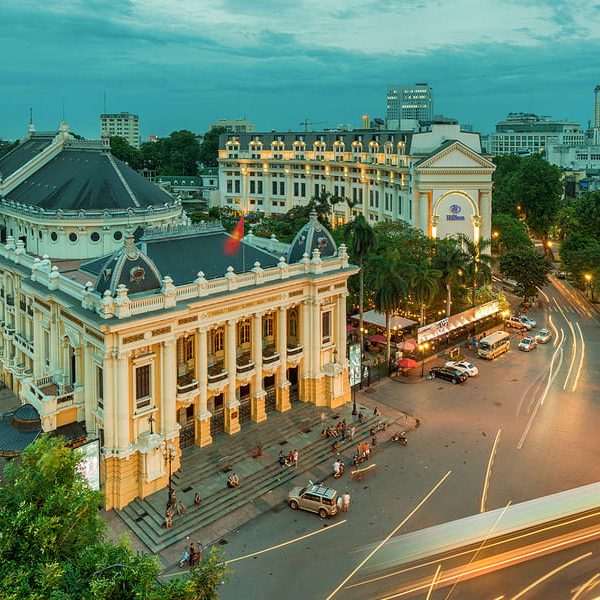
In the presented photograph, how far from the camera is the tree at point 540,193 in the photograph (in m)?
127

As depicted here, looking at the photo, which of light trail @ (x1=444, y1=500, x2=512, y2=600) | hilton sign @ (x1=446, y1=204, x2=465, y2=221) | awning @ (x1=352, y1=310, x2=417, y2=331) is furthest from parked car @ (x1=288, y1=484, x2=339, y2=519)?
hilton sign @ (x1=446, y1=204, x2=465, y2=221)

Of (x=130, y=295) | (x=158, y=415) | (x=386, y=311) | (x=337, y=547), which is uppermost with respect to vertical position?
(x=130, y=295)

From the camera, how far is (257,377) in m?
46.3

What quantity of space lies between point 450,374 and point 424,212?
133 ft

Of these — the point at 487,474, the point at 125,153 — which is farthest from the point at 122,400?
the point at 125,153

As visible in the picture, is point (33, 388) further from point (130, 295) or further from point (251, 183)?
point (251, 183)

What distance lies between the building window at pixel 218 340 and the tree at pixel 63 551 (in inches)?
761

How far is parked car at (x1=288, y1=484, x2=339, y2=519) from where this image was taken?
122 ft

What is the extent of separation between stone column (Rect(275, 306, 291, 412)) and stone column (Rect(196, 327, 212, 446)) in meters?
6.65

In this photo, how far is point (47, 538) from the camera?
22.1 meters

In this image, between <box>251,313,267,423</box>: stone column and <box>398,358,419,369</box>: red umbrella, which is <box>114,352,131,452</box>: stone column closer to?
<box>251,313,267,423</box>: stone column

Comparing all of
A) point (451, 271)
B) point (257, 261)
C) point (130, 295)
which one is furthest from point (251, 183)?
point (130, 295)

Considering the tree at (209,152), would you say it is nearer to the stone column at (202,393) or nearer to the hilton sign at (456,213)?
the hilton sign at (456,213)

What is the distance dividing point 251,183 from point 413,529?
11317 cm
